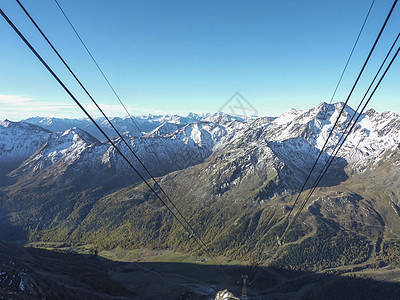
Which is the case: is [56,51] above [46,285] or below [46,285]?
above

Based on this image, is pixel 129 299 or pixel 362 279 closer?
pixel 129 299

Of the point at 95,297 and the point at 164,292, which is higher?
the point at 95,297

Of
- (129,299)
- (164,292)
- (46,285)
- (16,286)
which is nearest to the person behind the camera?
(16,286)

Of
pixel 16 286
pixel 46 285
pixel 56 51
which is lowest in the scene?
pixel 46 285

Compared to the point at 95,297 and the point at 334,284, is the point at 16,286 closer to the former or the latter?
the point at 95,297

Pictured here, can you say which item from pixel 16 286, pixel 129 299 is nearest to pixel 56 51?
pixel 16 286

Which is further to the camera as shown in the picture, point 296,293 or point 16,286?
point 296,293

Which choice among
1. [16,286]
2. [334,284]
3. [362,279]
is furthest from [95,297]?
[362,279]

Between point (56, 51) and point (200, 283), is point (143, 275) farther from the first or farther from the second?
point (56, 51)

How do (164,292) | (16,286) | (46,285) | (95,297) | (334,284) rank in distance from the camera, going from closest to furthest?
(16,286) < (46,285) < (95,297) < (164,292) < (334,284)

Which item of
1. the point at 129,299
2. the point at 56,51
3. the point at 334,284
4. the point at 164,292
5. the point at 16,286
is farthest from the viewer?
the point at 334,284
